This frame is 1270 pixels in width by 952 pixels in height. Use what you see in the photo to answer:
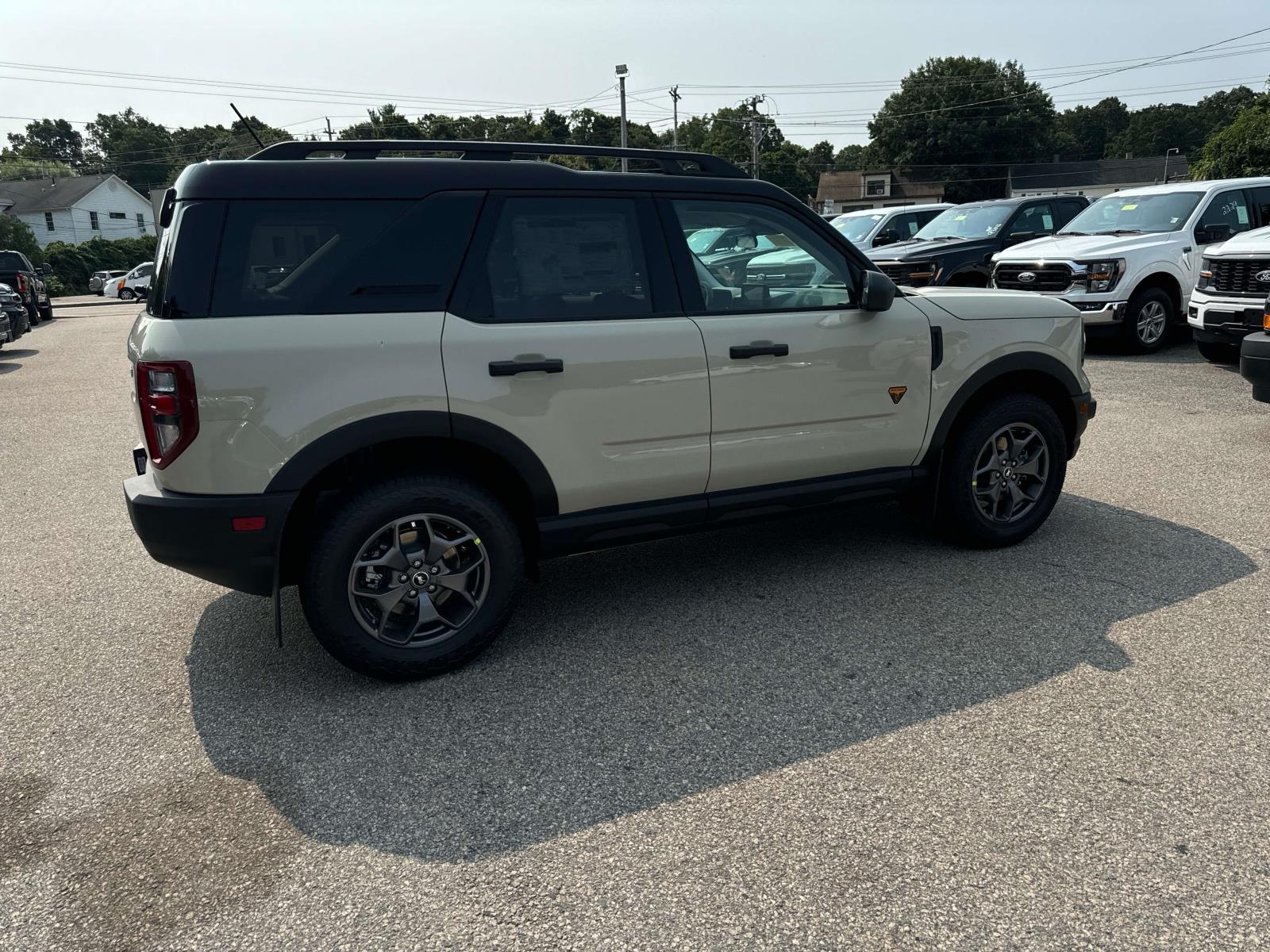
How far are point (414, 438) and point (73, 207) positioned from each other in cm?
8206

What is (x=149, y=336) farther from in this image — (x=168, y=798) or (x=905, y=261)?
(x=905, y=261)

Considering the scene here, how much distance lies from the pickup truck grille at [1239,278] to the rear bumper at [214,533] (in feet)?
29.9

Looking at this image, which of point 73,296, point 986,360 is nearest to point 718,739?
point 986,360

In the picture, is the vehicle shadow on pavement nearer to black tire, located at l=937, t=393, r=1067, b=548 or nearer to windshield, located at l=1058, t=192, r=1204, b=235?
black tire, located at l=937, t=393, r=1067, b=548

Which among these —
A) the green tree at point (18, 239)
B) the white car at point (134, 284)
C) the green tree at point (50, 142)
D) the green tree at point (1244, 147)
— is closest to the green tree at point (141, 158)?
the green tree at point (50, 142)

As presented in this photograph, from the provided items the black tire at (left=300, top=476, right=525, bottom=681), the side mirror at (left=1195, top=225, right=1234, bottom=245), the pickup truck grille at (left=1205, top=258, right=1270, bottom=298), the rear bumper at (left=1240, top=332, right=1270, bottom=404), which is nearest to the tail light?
the black tire at (left=300, top=476, right=525, bottom=681)

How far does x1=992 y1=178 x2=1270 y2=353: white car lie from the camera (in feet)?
35.7

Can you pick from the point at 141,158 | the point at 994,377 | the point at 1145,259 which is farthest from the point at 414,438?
the point at 141,158

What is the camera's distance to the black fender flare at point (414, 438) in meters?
3.41

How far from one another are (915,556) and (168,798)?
3570 mm

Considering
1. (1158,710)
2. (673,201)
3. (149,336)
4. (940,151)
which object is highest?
(940,151)

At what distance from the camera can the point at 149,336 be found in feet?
10.8

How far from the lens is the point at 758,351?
409 centimetres

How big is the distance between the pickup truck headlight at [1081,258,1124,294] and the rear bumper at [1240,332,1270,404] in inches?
172
